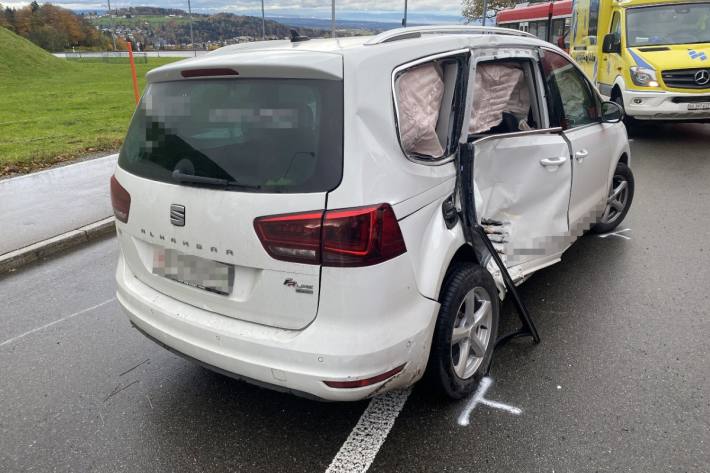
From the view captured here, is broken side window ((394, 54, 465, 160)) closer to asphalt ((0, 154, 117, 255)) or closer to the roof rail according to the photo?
the roof rail

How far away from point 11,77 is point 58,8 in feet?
165

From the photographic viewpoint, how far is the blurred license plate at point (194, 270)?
2402 mm

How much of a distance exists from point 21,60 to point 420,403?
31131mm

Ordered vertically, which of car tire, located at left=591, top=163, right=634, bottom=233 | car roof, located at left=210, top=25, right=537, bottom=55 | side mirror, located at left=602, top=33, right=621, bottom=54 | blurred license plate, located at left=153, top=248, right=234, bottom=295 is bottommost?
car tire, located at left=591, top=163, right=634, bottom=233

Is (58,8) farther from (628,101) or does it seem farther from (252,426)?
(252,426)

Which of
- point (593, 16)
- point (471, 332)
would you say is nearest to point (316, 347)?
point (471, 332)

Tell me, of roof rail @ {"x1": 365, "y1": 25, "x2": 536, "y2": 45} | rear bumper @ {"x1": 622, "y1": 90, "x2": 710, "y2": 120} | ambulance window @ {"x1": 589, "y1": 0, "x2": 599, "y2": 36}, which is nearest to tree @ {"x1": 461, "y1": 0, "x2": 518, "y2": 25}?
ambulance window @ {"x1": 589, "y1": 0, "x2": 599, "y2": 36}

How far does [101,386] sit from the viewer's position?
3.12 meters

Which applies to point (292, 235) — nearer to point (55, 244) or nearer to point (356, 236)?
point (356, 236)

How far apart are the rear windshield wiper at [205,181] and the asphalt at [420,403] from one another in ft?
4.09

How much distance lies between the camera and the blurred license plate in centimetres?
240

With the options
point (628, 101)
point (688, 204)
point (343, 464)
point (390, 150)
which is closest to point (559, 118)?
point (390, 150)

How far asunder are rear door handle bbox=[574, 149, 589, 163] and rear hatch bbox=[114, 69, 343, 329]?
2323mm

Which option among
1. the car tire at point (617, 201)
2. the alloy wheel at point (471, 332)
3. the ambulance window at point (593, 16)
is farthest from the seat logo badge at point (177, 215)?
the ambulance window at point (593, 16)
